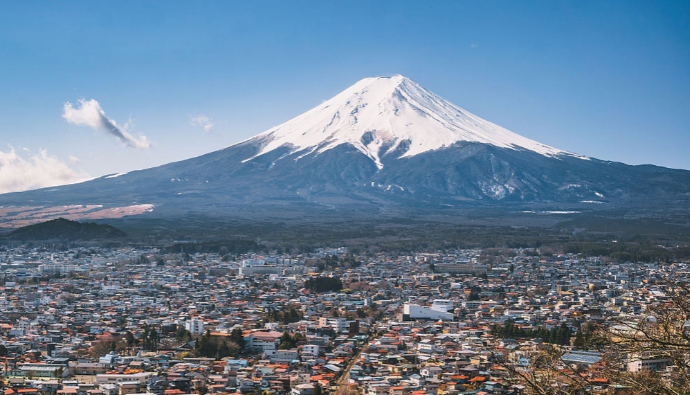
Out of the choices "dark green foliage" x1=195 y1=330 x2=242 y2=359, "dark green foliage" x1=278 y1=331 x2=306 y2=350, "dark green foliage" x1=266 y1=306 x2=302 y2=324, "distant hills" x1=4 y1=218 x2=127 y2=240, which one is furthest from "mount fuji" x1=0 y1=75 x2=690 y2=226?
"dark green foliage" x1=195 y1=330 x2=242 y2=359

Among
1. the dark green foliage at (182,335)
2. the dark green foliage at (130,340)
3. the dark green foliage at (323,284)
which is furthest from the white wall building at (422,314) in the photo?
the dark green foliage at (130,340)

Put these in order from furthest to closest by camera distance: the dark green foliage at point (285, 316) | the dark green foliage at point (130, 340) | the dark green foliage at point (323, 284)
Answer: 1. the dark green foliage at point (323, 284)
2. the dark green foliage at point (285, 316)
3. the dark green foliage at point (130, 340)

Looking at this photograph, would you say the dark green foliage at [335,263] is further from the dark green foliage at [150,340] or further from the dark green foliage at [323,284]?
the dark green foliage at [150,340]

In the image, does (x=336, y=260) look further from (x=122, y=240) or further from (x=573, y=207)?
(x=573, y=207)

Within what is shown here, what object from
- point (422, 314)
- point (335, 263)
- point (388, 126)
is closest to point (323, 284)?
point (422, 314)

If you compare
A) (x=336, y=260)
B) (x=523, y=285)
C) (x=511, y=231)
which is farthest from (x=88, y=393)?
(x=511, y=231)
